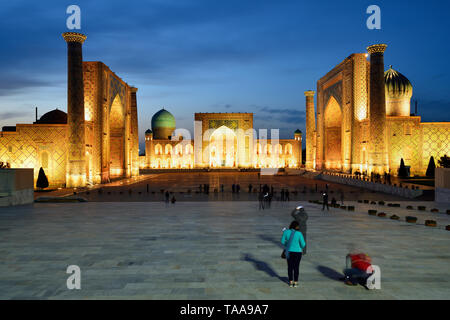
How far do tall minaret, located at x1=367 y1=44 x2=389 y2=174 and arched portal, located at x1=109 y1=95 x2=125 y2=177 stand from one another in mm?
23593

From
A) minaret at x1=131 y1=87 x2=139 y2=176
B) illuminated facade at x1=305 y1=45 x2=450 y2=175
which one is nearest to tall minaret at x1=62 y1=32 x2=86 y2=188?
minaret at x1=131 y1=87 x2=139 y2=176

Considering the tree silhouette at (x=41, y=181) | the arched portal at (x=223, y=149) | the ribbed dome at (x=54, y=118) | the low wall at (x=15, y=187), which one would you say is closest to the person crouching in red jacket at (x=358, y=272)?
the low wall at (x=15, y=187)

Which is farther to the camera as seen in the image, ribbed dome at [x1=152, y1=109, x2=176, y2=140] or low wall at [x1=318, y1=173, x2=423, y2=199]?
ribbed dome at [x1=152, y1=109, x2=176, y2=140]

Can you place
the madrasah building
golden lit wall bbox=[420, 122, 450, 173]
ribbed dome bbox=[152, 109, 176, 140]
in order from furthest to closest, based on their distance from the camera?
→ 1. ribbed dome bbox=[152, 109, 176, 140]
2. golden lit wall bbox=[420, 122, 450, 173]
3. the madrasah building

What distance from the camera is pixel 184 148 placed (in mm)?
56438

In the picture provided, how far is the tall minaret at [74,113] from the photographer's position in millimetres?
22516

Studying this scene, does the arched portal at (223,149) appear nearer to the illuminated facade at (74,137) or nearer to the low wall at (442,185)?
the illuminated facade at (74,137)

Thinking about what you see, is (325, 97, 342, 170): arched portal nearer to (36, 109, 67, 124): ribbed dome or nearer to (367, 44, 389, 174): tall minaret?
(367, 44, 389, 174): tall minaret

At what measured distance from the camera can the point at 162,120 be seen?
6316cm

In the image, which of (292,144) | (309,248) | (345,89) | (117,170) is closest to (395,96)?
(345,89)

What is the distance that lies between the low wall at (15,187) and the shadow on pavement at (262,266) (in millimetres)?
12134

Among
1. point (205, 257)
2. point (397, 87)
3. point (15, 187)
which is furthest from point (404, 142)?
point (15, 187)

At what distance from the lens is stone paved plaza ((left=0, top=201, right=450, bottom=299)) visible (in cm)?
439

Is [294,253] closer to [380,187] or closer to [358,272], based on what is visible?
[358,272]
